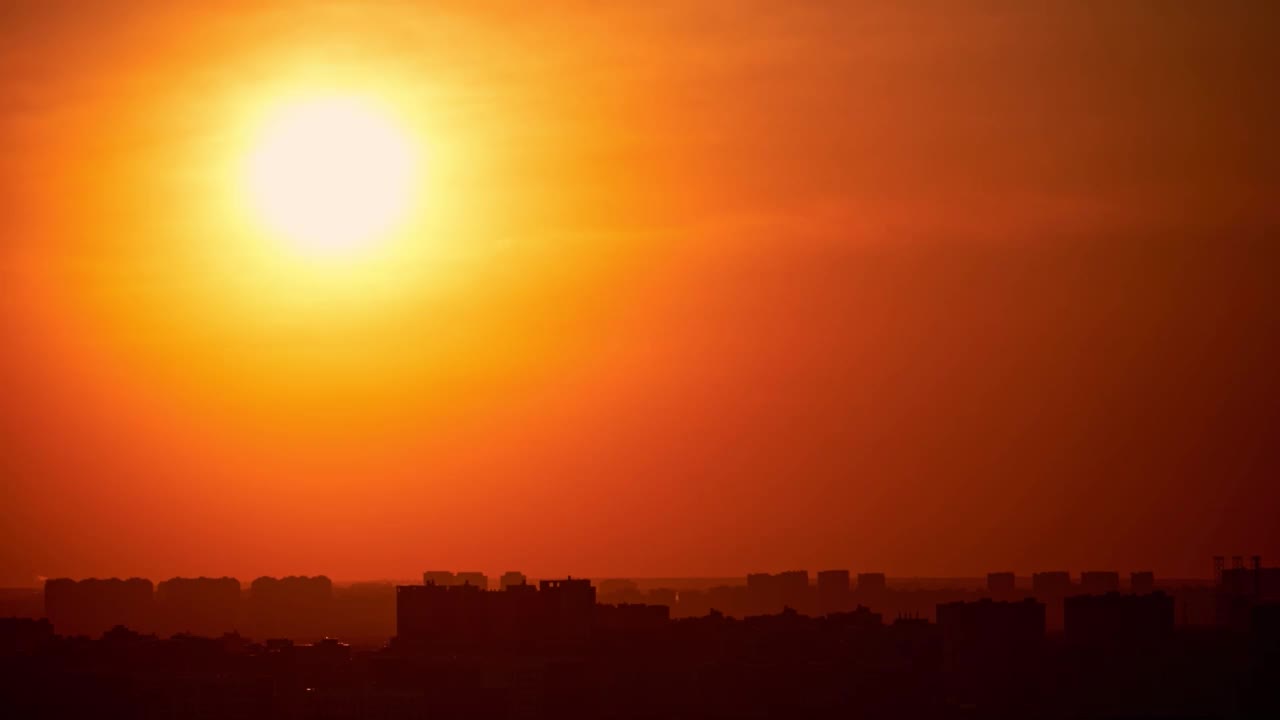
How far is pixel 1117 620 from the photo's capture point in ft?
453

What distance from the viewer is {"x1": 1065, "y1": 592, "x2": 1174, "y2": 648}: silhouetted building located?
13638 cm

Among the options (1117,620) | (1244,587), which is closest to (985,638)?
(1117,620)

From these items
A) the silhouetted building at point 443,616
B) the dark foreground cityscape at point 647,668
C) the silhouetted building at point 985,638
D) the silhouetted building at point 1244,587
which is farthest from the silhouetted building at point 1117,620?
the silhouetted building at point 443,616

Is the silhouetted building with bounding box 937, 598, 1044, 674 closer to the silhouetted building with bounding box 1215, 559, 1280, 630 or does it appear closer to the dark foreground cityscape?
the dark foreground cityscape

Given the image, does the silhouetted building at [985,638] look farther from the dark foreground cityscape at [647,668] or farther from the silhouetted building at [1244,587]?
the silhouetted building at [1244,587]

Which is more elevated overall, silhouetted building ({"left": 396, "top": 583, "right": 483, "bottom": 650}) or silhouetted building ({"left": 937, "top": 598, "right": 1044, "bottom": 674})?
silhouetted building ({"left": 396, "top": 583, "right": 483, "bottom": 650})

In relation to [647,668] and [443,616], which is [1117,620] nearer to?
[647,668]

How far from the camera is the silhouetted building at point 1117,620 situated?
136m

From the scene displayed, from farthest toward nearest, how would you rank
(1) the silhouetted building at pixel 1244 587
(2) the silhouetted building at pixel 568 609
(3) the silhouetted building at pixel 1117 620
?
1. (1) the silhouetted building at pixel 1244 587
2. (3) the silhouetted building at pixel 1117 620
3. (2) the silhouetted building at pixel 568 609

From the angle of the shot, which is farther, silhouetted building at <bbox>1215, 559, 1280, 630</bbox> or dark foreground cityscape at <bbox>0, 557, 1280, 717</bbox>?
silhouetted building at <bbox>1215, 559, 1280, 630</bbox>

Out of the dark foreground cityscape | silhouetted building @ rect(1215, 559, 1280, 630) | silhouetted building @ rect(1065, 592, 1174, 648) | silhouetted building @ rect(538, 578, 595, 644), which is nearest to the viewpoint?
the dark foreground cityscape

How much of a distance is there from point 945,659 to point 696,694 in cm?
1797

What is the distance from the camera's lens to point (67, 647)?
133 metres

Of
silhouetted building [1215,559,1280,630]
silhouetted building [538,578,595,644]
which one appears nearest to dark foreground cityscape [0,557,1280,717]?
silhouetted building [538,578,595,644]
